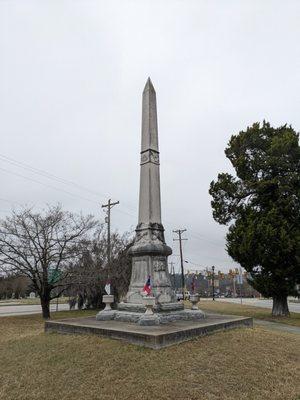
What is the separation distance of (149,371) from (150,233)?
551cm

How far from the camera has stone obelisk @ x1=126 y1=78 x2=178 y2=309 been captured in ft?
35.8

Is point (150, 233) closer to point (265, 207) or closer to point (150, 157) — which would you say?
point (150, 157)

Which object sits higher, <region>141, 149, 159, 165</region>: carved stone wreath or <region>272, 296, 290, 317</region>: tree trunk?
<region>141, 149, 159, 165</region>: carved stone wreath

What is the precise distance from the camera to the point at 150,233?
1145 centimetres

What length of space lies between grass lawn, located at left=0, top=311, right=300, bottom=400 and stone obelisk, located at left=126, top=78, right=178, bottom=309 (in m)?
2.59

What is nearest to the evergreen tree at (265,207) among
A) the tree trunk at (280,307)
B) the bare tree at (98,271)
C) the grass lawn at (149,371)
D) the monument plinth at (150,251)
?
the tree trunk at (280,307)

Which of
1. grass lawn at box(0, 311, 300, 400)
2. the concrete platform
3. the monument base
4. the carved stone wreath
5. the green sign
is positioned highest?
the carved stone wreath

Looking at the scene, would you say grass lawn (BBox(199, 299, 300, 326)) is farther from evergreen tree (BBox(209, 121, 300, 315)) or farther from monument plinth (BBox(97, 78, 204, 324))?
monument plinth (BBox(97, 78, 204, 324))

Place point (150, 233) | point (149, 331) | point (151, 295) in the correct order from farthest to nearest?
point (150, 233), point (151, 295), point (149, 331)

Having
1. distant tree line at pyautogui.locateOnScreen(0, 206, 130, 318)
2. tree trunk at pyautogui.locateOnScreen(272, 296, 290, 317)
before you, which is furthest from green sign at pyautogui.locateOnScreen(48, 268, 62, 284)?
tree trunk at pyautogui.locateOnScreen(272, 296, 290, 317)

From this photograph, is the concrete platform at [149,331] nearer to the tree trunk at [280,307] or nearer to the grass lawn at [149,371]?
the grass lawn at [149,371]

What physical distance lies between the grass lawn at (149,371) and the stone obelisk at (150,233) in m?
2.59

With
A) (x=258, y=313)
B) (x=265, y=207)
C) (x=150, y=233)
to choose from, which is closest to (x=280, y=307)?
(x=258, y=313)

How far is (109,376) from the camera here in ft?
20.4
